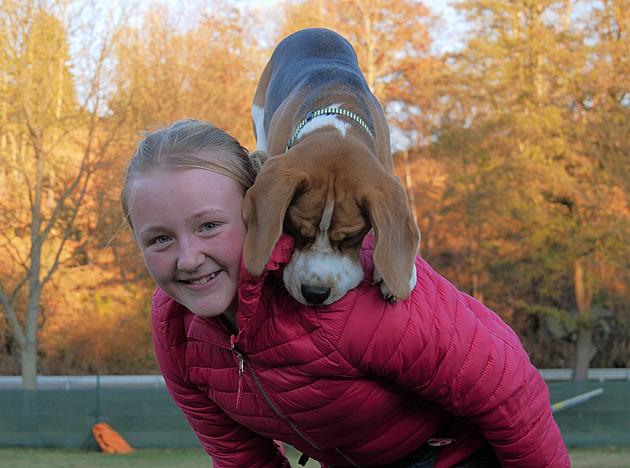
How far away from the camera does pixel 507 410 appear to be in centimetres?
231

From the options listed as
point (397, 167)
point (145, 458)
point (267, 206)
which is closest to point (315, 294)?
point (267, 206)

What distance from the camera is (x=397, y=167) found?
102 feet

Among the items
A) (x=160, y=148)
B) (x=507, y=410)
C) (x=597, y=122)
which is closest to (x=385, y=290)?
(x=507, y=410)

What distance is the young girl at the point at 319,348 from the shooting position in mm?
2207

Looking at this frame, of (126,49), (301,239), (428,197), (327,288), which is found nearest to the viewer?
(327,288)

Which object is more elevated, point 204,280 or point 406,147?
point 406,147

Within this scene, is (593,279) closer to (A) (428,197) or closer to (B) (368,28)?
(A) (428,197)

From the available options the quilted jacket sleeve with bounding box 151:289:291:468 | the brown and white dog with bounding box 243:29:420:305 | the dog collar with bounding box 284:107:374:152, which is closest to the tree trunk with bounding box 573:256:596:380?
the brown and white dog with bounding box 243:29:420:305

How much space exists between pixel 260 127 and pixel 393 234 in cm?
329

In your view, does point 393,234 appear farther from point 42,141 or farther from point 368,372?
point 42,141

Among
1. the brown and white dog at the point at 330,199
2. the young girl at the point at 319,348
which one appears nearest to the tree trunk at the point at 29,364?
the brown and white dog at the point at 330,199

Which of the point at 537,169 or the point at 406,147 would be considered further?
the point at 406,147

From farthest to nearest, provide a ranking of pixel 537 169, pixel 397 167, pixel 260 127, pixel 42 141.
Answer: pixel 397 167, pixel 537 169, pixel 42 141, pixel 260 127

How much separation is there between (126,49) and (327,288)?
18941 millimetres
